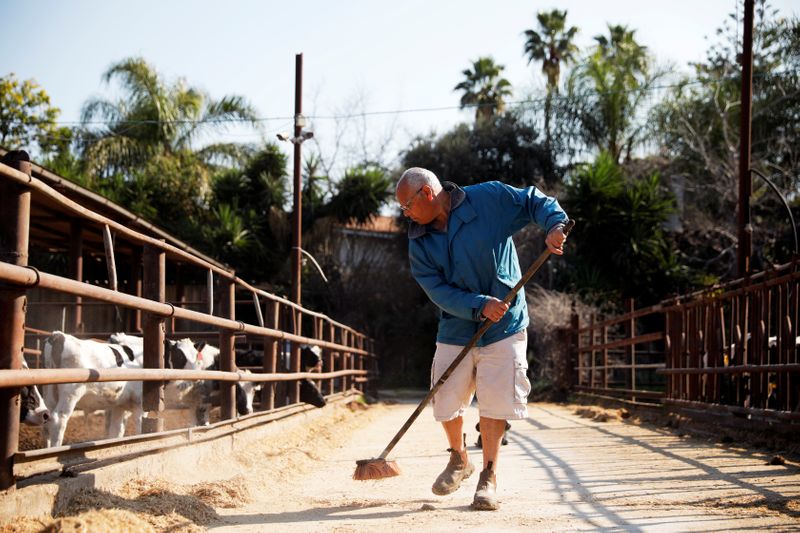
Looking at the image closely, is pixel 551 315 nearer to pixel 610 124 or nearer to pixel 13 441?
pixel 610 124

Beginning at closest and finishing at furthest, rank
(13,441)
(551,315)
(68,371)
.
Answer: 1. (13,441)
2. (68,371)
3. (551,315)

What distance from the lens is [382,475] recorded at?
512 cm

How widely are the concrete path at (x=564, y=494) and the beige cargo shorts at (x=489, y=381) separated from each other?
1.67 ft

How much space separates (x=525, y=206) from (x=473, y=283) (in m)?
0.54

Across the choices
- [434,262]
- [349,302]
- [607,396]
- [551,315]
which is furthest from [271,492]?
[349,302]

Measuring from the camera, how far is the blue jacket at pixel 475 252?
16.6 feet

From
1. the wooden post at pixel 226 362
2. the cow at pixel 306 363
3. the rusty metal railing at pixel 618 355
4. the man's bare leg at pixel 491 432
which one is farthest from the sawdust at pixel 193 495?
the rusty metal railing at pixel 618 355

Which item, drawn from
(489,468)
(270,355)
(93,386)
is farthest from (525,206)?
Answer: (93,386)

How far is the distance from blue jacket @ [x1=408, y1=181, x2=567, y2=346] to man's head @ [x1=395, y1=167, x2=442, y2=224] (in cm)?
12

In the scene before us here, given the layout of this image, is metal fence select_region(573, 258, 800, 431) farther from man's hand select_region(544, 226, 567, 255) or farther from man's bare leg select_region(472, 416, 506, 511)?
man's hand select_region(544, 226, 567, 255)

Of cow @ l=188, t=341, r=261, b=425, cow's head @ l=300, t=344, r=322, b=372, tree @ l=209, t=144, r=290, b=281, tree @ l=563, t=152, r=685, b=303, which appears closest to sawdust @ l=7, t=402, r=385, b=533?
cow @ l=188, t=341, r=261, b=425

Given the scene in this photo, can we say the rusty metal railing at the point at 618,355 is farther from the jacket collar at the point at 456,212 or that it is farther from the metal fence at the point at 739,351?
the jacket collar at the point at 456,212

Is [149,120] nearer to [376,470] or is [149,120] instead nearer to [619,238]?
[619,238]

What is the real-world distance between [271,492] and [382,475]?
2.90 feet
